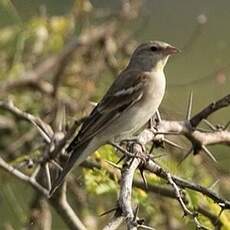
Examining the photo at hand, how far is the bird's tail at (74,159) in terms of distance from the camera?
4778mm

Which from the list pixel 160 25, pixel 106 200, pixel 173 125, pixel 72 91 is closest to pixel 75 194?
pixel 106 200

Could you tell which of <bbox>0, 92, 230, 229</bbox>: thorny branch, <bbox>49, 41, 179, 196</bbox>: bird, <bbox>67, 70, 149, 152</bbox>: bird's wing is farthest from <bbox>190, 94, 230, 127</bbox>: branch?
<bbox>67, 70, 149, 152</bbox>: bird's wing

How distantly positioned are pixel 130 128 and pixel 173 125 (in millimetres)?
1005

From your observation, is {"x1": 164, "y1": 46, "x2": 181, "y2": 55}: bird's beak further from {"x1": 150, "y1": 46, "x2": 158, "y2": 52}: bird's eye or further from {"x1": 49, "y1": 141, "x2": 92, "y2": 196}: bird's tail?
{"x1": 49, "y1": 141, "x2": 92, "y2": 196}: bird's tail

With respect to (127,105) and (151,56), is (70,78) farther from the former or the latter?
(127,105)

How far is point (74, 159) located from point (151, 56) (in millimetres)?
1108

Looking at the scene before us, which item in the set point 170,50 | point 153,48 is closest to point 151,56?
point 153,48

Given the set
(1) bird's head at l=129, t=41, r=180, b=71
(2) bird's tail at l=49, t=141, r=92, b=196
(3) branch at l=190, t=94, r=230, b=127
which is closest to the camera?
(3) branch at l=190, t=94, r=230, b=127

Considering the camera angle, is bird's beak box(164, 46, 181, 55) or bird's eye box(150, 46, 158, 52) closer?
bird's beak box(164, 46, 181, 55)

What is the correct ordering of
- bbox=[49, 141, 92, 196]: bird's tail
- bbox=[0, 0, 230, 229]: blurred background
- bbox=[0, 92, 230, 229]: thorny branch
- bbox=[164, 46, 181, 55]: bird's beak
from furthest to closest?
bbox=[0, 0, 230, 229]: blurred background, bbox=[164, 46, 181, 55]: bird's beak, bbox=[49, 141, 92, 196]: bird's tail, bbox=[0, 92, 230, 229]: thorny branch

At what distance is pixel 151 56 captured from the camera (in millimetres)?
5801

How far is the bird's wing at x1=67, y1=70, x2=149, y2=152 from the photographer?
206 inches

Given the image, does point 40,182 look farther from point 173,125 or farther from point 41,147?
point 173,125

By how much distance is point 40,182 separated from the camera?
534cm
